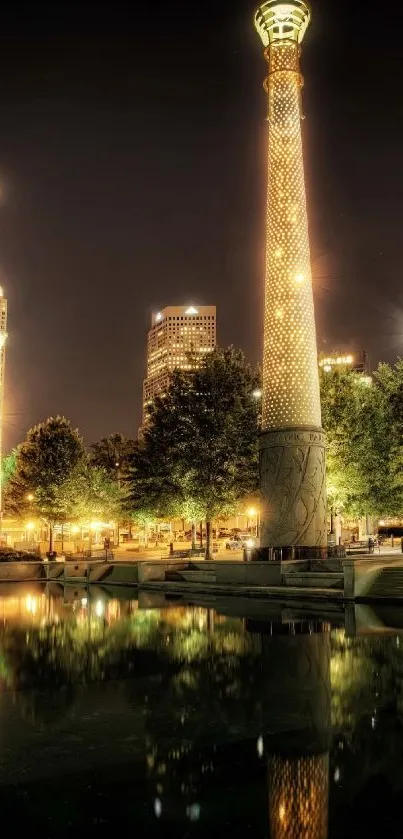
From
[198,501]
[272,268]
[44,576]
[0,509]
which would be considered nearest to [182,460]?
[198,501]

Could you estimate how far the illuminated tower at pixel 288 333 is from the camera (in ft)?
93.8

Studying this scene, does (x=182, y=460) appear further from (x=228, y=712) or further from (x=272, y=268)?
(x=228, y=712)

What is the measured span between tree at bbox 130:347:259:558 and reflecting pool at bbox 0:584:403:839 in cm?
2237

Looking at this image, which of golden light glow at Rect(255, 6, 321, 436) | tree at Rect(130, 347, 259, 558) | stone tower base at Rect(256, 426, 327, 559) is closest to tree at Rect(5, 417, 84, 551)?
tree at Rect(130, 347, 259, 558)

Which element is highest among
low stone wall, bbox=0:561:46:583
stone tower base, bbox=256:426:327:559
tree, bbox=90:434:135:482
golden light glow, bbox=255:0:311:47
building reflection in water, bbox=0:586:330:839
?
golden light glow, bbox=255:0:311:47

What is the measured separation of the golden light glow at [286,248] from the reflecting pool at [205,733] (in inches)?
589

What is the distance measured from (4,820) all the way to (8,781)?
887 millimetres

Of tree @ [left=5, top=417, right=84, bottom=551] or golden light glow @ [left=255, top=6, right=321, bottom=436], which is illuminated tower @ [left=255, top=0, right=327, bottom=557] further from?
tree @ [left=5, top=417, right=84, bottom=551]

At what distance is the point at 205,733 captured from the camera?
26.9 feet

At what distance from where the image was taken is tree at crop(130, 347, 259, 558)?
38.4m

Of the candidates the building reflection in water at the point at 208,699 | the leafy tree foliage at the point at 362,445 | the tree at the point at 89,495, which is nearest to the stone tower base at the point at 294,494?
the building reflection in water at the point at 208,699

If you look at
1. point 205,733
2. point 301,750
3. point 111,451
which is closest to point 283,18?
point 205,733

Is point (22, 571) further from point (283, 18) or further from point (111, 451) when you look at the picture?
point (111, 451)

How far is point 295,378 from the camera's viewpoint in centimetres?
2984
